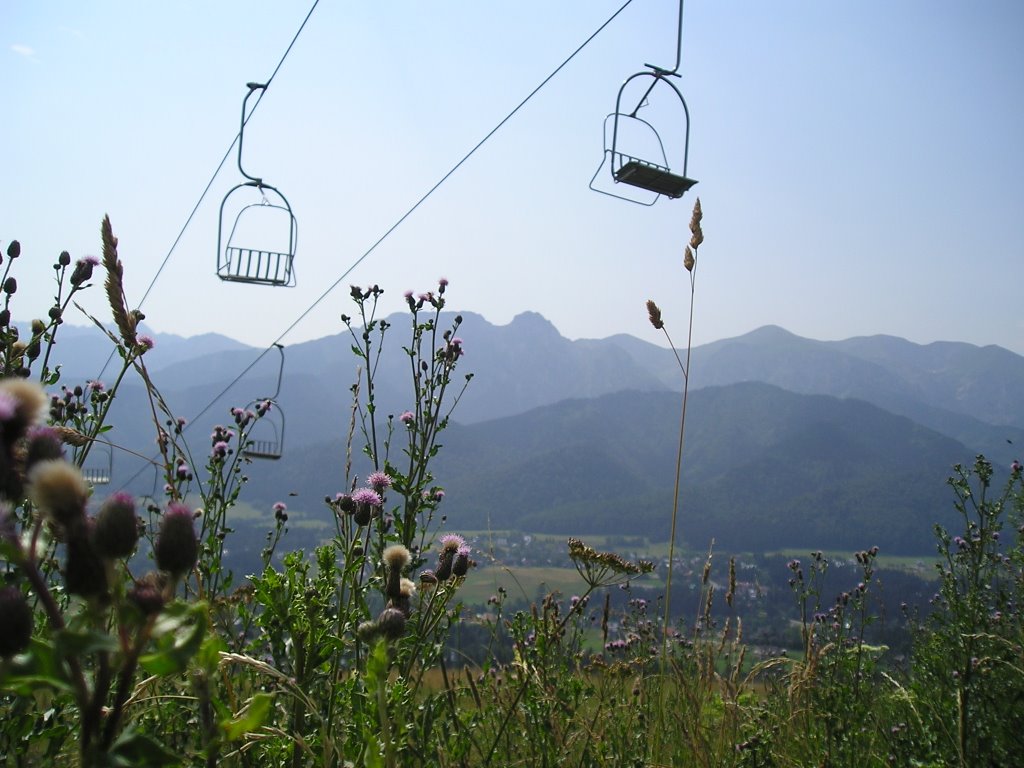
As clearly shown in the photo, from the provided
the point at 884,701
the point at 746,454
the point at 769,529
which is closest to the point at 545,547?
the point at 769,529

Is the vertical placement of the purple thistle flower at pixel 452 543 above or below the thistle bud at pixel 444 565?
above

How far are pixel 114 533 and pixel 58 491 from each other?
6 cm

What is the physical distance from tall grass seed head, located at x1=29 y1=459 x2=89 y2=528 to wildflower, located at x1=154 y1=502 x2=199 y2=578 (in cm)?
8

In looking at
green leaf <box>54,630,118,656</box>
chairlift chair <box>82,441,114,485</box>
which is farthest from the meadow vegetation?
chairlift chair <box>82,441,114,485</box>

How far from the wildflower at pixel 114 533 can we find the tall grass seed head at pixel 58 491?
2 centimetres

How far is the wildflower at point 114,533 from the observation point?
0.66m

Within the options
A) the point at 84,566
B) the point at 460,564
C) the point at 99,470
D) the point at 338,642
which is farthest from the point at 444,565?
the point at 99,470

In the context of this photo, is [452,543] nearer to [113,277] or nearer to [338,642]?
[338,642]

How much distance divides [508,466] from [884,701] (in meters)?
173

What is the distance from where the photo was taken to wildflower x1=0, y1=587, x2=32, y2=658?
649 millimetres

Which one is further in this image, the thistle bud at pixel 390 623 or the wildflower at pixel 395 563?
the wildflower at pixel 395 563

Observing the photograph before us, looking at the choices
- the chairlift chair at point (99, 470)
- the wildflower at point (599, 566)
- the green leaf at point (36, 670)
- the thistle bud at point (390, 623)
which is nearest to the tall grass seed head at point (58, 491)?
the green leaf at point (36, 670)

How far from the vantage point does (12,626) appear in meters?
0.65

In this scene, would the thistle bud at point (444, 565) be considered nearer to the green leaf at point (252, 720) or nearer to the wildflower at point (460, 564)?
the wildflower at point (460, 564)
